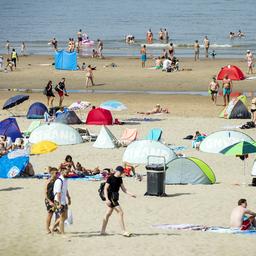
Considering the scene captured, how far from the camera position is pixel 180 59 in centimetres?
5638

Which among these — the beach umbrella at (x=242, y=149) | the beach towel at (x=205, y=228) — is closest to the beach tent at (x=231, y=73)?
the beach umbrella at (x=242, y=149)

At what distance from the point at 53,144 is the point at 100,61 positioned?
30541mm

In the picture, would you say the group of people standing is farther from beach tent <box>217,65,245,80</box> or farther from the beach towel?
beach tent <box>217,65,245,80</box>

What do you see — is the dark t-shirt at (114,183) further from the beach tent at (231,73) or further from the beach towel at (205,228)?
the beach tent at (231,73)

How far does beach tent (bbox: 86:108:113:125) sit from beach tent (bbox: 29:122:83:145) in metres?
3.92

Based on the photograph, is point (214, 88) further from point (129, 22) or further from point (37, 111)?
point (129, 22)

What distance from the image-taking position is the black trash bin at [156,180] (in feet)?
66.9

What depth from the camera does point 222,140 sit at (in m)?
26.2

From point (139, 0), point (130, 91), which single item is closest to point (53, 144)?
point (130, 91)

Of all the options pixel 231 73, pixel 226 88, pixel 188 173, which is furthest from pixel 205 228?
pixel 231 73

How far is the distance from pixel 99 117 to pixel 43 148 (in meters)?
6.65

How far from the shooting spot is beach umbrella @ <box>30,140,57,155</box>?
25234mm

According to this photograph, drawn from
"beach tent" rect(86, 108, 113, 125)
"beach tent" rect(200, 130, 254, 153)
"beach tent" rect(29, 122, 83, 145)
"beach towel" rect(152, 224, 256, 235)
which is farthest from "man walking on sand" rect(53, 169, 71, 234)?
"beach tent" rect(86, 108, 113, 125)

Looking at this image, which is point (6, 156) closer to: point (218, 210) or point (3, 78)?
point (218, 210)
